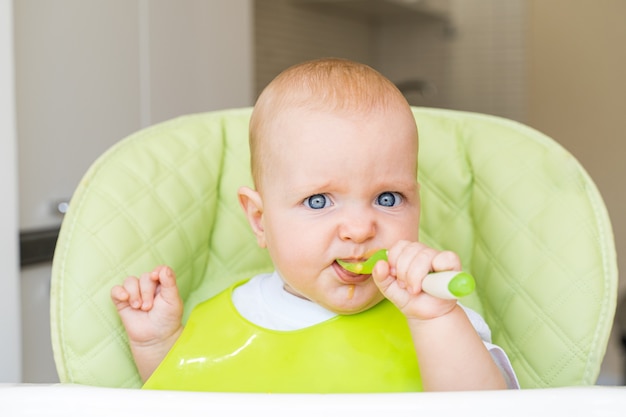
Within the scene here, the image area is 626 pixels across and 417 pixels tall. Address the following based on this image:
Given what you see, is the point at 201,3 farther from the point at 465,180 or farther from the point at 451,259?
the point at 451,259

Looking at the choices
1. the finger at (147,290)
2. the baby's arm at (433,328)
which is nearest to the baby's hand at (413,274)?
the baby's arm at (433,328)

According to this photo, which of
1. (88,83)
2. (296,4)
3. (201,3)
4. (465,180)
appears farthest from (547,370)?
(296,4)

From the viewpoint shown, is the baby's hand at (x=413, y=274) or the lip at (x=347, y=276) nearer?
the baby's hand at (x=413, y=274)

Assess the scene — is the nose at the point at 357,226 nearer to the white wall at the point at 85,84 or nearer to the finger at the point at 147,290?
the finger at the point at 147,290

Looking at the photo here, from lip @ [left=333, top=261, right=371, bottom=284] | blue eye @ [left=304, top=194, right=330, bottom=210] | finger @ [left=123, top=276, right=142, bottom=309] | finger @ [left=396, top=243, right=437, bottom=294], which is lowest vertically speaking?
finger @ [left=123, top=276, right=142, bottom=309]

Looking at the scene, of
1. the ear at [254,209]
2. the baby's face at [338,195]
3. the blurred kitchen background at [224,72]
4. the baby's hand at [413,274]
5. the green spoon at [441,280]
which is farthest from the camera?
the blurred kitchen background at [224,72]

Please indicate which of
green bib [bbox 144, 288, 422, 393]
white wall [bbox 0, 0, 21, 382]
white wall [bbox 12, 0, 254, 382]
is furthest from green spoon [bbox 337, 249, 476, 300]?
white wall [bbox 12, 0, 254, 382]

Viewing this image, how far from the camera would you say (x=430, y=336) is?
76 cm

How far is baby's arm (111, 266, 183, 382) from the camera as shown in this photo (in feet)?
3.11

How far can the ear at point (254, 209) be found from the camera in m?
0.94

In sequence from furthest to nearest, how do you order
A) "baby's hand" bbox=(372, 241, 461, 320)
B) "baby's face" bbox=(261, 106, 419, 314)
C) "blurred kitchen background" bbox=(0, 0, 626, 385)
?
"blurred kitchen background" bbox=(0, 0, 626, 385) < "baby's face" bbox=(261, 106, 419, 314) < "baby's hand" bbox=(372, 241, 461, 320)

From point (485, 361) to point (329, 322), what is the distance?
0.62 ft

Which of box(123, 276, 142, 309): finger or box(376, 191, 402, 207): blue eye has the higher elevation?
box(376, 191, 402, 207): blue eye

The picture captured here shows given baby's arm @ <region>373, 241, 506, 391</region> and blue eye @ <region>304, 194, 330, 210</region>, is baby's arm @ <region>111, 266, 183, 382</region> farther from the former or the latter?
baby's arm @ <region>373, 241, 506, 391</region>
